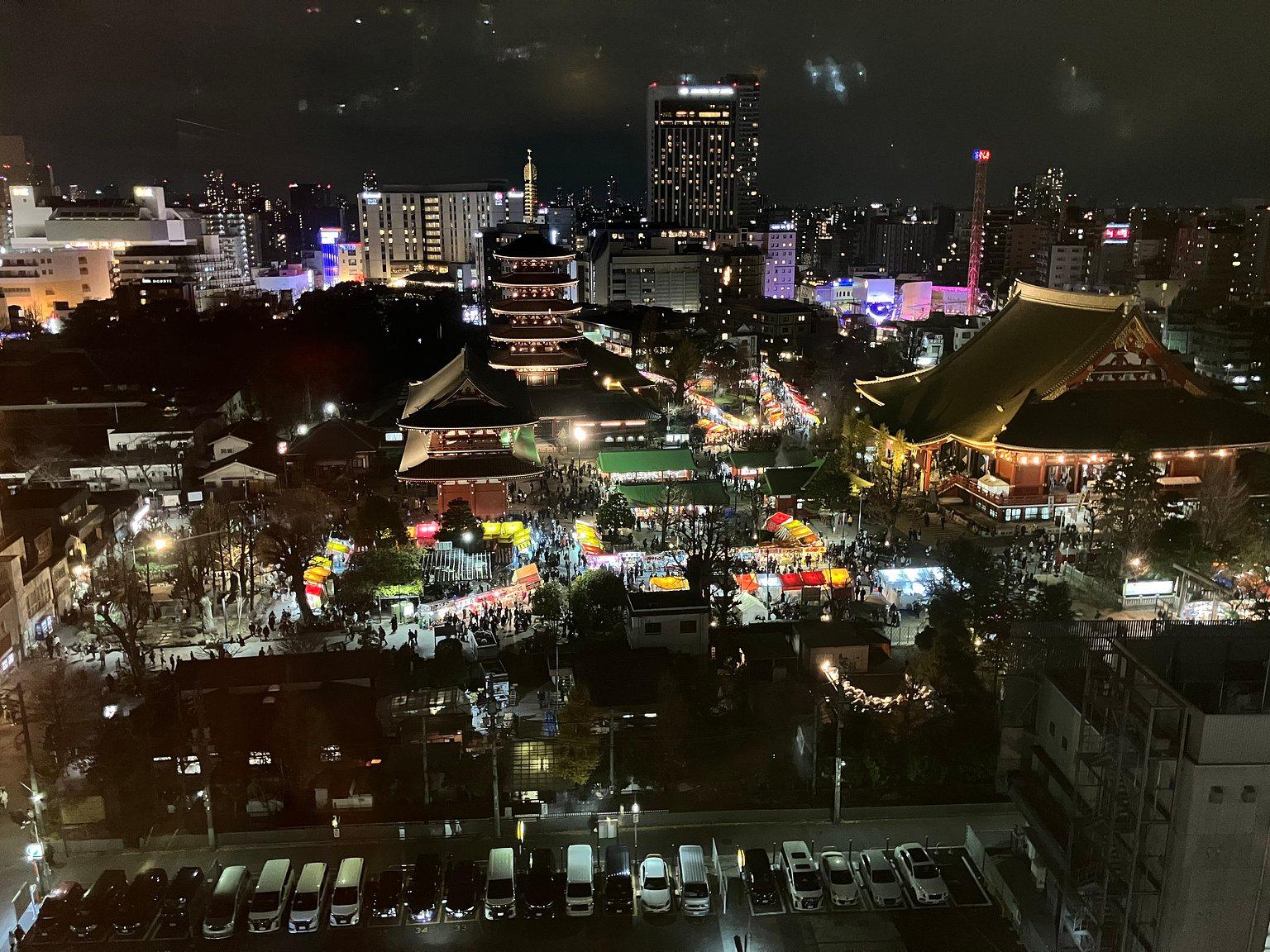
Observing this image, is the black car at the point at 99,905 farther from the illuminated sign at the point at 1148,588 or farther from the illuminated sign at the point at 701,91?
the illuminated sign at the point at 701,91

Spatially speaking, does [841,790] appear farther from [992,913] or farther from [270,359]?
[270,359]

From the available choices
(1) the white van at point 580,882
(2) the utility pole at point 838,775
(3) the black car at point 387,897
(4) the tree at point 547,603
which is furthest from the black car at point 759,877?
(4) the tree at point 547,603

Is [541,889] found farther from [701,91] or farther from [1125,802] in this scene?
[701,91]

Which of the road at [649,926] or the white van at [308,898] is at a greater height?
the white van at [308,898]

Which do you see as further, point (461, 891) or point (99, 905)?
point (461, 891)

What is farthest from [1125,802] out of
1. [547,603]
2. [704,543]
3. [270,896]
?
[704,543]

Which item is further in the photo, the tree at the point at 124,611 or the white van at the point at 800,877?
the tree at the point at 124,611

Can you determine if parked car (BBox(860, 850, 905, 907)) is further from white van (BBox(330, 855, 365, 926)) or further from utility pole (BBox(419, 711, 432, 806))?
white van (BBox(330, 855, 365, 926))

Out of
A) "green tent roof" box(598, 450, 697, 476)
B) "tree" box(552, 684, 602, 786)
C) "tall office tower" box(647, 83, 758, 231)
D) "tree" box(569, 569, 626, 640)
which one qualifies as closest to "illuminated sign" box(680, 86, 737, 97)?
"tall office tower" box(647, 83, 758, 231)
